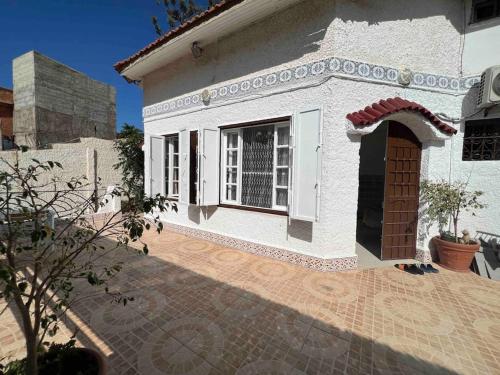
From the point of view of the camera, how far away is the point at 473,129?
16.3 feet

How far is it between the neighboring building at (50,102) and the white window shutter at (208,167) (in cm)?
1096

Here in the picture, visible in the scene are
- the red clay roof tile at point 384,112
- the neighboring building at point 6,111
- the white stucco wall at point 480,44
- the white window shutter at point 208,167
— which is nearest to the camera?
the red clay roof tile at point 384,112

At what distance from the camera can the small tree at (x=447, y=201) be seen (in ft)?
15.1

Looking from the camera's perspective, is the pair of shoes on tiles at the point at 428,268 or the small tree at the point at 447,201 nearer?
the pair of shoes on tiles at the point at 428,268

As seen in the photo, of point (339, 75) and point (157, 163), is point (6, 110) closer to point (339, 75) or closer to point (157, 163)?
point (157, 163)

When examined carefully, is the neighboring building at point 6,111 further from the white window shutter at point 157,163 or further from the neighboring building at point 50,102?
the white window shutter at point 157,163

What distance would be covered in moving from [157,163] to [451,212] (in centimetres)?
705

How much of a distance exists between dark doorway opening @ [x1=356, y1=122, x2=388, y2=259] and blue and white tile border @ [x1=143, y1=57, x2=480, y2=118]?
7.83 ft

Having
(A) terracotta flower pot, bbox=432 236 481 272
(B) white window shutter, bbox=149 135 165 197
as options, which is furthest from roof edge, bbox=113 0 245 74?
(A) terracotta flower pot, bbox=432 236 481 272

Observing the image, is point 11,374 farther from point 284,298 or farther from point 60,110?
point 60,110

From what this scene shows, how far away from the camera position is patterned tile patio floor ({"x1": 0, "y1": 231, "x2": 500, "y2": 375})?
2387 millimetres

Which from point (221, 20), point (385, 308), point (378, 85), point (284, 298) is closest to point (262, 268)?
point (284, 298)

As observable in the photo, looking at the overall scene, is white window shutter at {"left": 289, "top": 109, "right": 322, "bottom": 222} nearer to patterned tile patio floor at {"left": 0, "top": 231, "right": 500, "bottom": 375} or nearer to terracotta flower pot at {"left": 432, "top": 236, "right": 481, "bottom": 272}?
patterned tile patio floor at {"left": 0, "top": 231, "right": 500, "bottom": 375}

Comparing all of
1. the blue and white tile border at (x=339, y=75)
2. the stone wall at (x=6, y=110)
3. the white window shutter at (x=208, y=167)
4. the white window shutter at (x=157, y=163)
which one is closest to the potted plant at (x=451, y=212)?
the blue and white tile border at (x=339, y=75)
